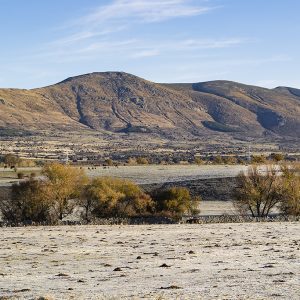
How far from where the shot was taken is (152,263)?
27.2 metres

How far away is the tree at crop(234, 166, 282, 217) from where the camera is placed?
197 ft

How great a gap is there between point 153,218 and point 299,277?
35302 mm

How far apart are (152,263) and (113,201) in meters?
30.2

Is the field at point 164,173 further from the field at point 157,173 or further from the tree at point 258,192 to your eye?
the tree at point 258,192

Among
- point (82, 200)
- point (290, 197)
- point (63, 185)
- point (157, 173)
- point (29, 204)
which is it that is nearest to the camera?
point (29, 204)

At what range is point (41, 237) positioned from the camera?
4103 cm

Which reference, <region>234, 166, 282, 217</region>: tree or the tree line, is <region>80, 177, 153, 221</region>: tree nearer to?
the tree line

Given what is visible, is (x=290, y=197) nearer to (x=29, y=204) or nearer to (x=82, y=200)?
(x=82, y=200)

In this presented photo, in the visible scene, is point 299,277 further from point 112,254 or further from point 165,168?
point 165,168

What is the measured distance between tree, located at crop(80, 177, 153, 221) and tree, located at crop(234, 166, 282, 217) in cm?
838

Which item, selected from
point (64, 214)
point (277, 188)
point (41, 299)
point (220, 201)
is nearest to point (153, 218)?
point (64, 214)

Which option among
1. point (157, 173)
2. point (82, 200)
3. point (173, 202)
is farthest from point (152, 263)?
point (157, 173)

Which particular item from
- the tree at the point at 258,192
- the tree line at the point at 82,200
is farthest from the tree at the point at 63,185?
the tree at the point at 258,192

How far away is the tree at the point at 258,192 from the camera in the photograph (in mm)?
60188
